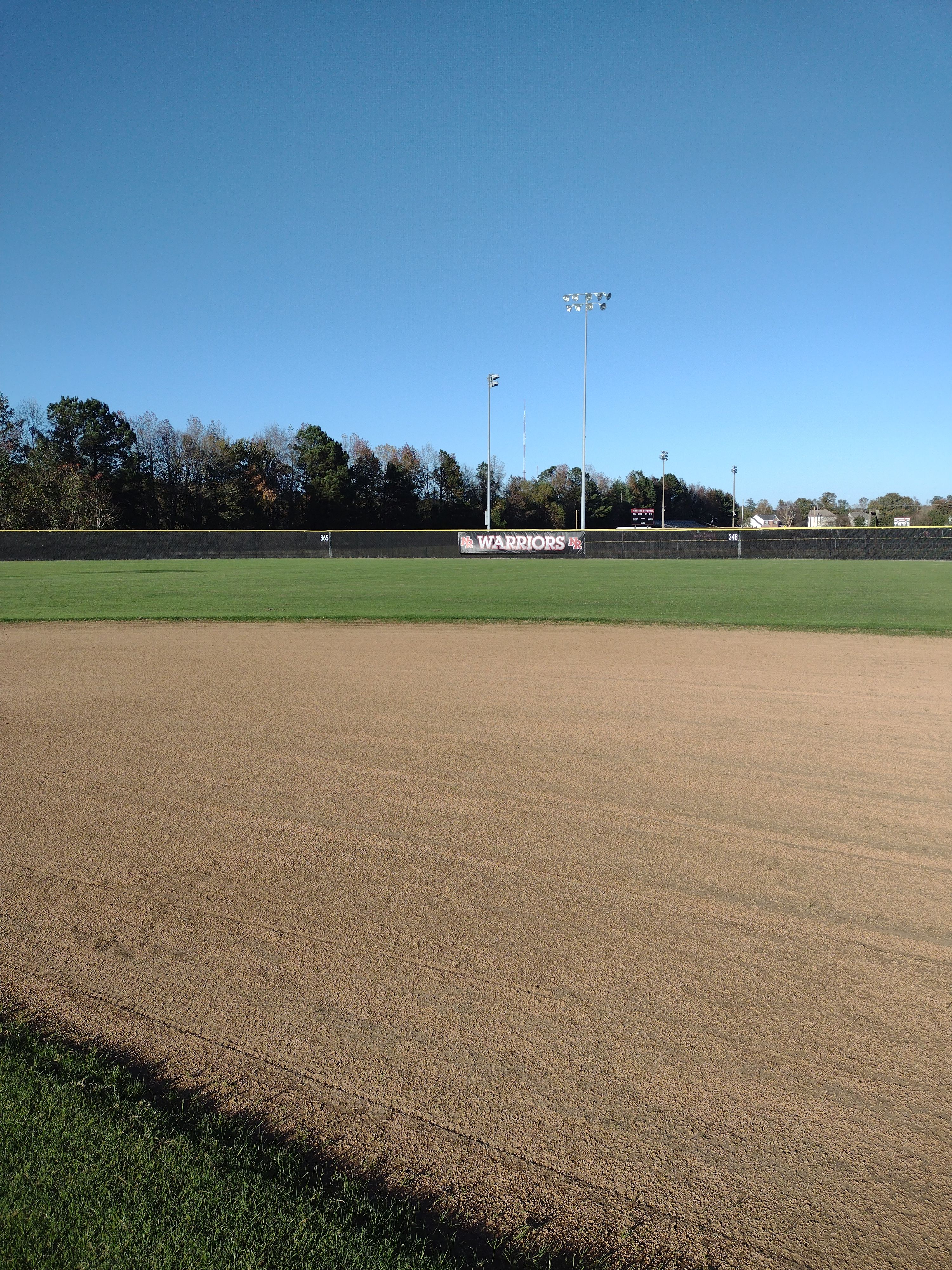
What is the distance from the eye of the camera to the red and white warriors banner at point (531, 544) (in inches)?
1604

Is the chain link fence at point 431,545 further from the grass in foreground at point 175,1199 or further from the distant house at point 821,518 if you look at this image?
the distant house at point 821,518

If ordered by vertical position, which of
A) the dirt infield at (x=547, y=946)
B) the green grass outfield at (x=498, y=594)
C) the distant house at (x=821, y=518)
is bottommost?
the dirt infield at (x=547, y=946)

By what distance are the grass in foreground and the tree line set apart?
52.0 metres

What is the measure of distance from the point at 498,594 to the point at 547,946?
16576 mm

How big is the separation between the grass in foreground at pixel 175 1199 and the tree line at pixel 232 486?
171 feet

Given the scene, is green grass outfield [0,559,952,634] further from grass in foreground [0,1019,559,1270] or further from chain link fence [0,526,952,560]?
grass in foreground [0,1019,559,1270]

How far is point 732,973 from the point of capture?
3096 millimetres

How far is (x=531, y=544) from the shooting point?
40.9 metres

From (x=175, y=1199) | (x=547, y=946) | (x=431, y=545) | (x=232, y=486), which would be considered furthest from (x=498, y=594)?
(x=232, y=486)

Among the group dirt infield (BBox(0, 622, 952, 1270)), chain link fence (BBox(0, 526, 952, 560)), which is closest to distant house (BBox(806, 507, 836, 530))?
chain link fence (BBox(0, 526, 952, 560))

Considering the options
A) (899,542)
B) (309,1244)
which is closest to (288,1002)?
(309,1244)

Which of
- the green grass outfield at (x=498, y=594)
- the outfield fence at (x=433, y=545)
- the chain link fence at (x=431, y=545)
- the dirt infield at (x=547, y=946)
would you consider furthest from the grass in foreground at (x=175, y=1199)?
the outfield fence at (x=433, y=545)

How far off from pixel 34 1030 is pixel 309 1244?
137cm

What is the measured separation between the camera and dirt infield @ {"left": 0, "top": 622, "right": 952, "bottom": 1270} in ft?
7.09
